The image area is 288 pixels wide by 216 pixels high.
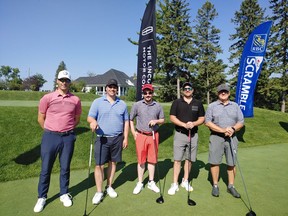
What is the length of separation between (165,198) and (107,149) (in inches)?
49.6

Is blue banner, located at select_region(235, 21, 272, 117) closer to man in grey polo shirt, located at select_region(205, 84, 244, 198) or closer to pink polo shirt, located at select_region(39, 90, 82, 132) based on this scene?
man in grey polo shirt, located at select_region(205, 84, 244, 198)

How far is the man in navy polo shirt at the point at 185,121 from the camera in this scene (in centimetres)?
405

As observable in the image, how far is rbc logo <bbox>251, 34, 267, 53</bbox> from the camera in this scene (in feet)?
26.9

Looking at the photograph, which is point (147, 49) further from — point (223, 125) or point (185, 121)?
point (223, 125)

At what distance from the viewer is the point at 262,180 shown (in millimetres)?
4738

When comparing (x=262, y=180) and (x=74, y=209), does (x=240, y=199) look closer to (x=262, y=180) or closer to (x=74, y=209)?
(x=262, y=180)

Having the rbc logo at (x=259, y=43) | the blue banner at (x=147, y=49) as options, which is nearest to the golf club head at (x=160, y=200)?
the blue banner at (x=147, y=49)

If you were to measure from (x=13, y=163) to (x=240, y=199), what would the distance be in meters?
4.69

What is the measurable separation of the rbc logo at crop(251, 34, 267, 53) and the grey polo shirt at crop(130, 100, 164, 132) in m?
5.92

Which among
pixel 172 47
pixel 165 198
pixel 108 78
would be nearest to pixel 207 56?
pixel 172 47

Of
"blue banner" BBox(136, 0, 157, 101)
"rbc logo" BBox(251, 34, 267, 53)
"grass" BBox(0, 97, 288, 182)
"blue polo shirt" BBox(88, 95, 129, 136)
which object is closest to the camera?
"blue polo shirt" BBox(88, 95, 129, 136)

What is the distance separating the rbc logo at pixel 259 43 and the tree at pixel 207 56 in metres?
24.5

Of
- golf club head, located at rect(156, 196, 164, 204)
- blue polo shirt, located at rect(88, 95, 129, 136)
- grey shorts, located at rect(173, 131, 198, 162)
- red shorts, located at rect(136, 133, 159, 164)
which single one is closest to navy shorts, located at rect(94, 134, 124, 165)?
blue polo shirt, located at rect(88, 95, 129, 136)

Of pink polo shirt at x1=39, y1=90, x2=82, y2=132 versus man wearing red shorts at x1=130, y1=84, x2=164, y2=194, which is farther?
man wearing red shorts at x1=130, y1=84, x2=164, y2=194
